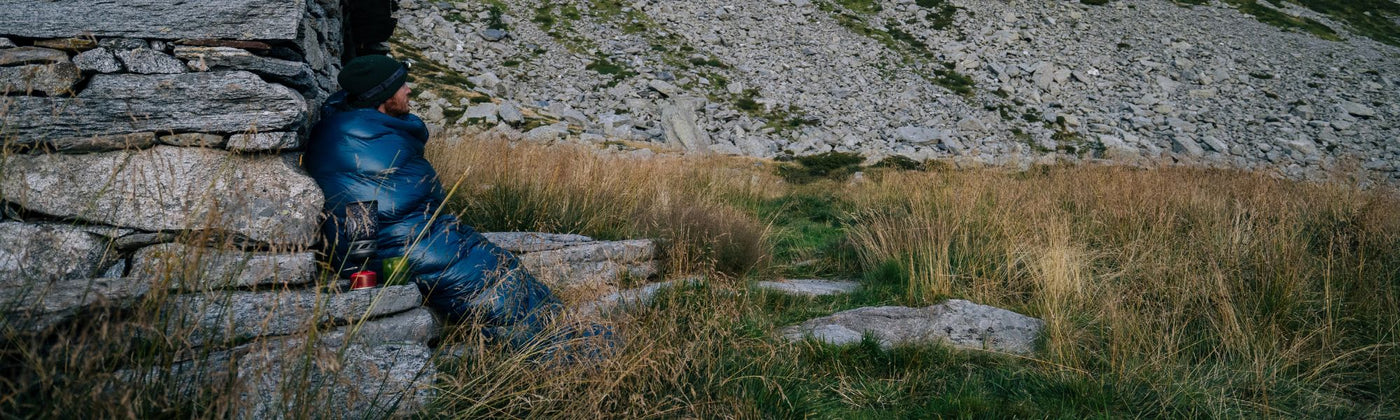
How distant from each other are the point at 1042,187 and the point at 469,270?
7560 mm

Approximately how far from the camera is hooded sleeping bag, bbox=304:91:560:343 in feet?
11.7

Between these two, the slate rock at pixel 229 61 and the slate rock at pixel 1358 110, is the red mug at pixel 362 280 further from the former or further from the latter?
the slate rock at pixel 1358 110

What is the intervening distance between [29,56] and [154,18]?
21.2 inches

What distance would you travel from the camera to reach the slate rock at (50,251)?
3.01 meters

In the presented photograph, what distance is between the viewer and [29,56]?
342 centimetres

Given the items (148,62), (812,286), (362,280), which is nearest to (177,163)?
(148,62)

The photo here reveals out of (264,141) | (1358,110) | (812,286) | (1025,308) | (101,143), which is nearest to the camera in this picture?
(101,143)

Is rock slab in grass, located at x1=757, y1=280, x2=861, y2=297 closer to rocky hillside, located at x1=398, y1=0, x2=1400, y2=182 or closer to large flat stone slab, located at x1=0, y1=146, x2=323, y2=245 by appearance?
large flat stone slab, located at x1=0, y1=146, x2=323, y2=245

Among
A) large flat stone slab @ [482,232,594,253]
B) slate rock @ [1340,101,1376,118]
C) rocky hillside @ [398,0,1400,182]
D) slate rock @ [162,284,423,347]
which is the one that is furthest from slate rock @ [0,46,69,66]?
slate rock @ [1340,101,1376,118]

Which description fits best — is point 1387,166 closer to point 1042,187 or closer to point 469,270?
point 1042,187

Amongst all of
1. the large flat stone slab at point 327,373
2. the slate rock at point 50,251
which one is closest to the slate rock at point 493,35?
the slate rock at point 50,251

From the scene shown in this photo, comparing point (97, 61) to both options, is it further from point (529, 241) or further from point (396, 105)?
point (529, 241)

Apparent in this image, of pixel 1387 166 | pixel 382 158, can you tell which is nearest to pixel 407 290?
pixel 382 158

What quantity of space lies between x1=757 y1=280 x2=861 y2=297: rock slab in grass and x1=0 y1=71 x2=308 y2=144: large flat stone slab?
334cm
